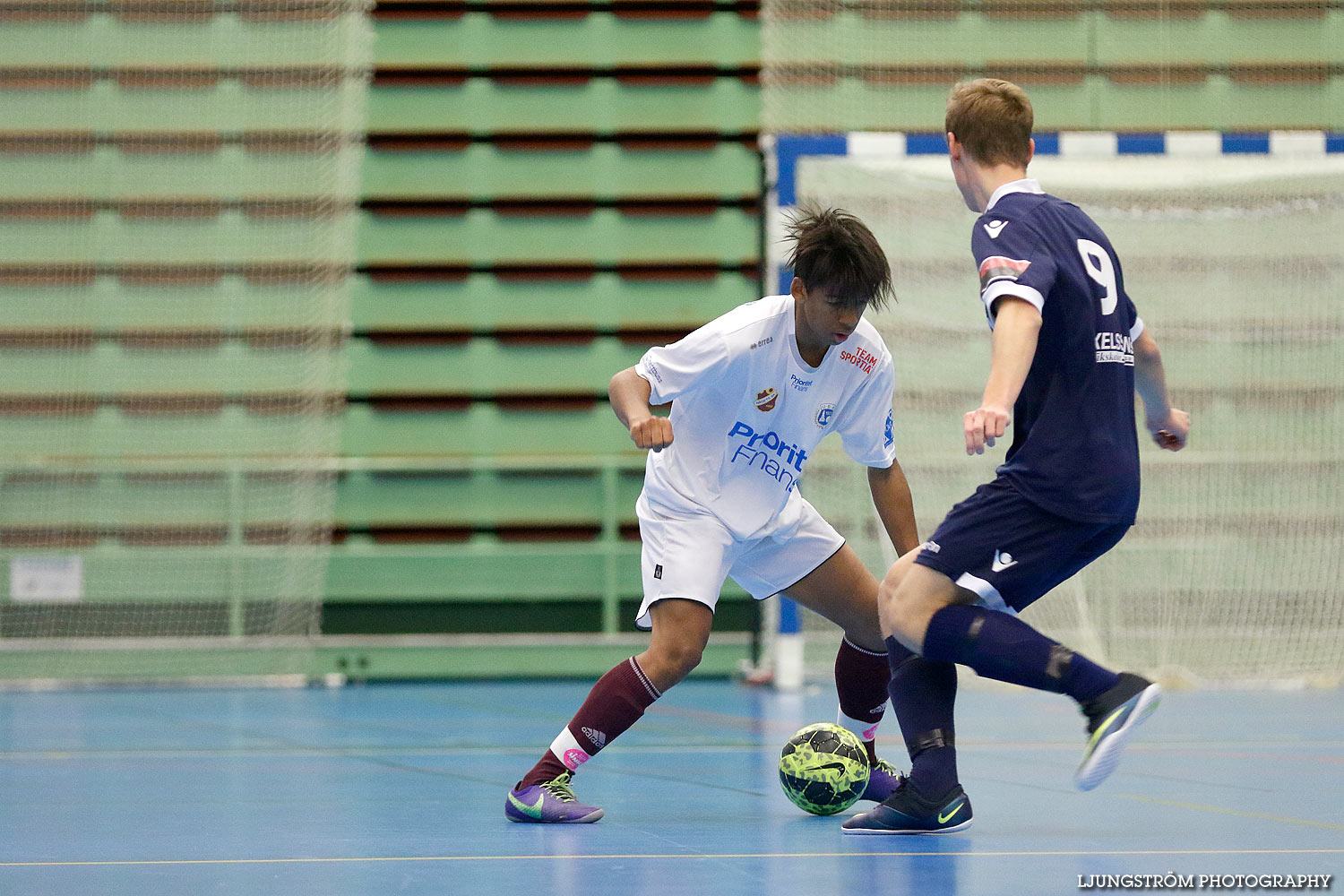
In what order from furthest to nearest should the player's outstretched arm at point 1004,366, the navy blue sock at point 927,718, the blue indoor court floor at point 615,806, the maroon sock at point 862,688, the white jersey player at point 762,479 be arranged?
the maroon sock at point 862,688, the white jersey player at point 762,479, the navy blue sock at point 927,718, the blue indoor court floor at point 615,806, the player's outstretched arm at point 1004,366

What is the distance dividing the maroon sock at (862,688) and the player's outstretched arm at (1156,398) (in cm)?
101

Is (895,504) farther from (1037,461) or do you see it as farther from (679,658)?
(1037,461)

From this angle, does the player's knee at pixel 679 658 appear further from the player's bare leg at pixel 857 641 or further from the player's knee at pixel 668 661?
the player's bare leg at pixel 857 641

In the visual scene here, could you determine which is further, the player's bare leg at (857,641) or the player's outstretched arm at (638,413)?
the player's bare leg at (857,641)

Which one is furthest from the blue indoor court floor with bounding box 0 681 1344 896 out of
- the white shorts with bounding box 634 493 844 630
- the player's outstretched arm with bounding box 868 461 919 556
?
the player's outstretched arm with bounding box 868 461 919 556

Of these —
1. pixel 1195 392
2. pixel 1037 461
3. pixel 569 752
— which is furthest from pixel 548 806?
pixel 1195 392

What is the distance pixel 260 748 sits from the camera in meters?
5.71

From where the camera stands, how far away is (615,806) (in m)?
4.14

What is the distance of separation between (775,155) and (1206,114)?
3375 mm

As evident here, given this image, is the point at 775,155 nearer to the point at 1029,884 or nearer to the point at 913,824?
the point at 913,824

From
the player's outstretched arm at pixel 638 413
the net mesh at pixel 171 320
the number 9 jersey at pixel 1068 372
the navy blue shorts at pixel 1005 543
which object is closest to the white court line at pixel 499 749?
the player's outstretched arm at pixel 638 413

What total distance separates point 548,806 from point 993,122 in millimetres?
2056

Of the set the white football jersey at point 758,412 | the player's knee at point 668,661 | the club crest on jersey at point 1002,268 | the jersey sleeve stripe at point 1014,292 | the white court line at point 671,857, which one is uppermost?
the club crest on jersey at point 1002,268

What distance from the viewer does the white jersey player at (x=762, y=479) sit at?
12.4ft
